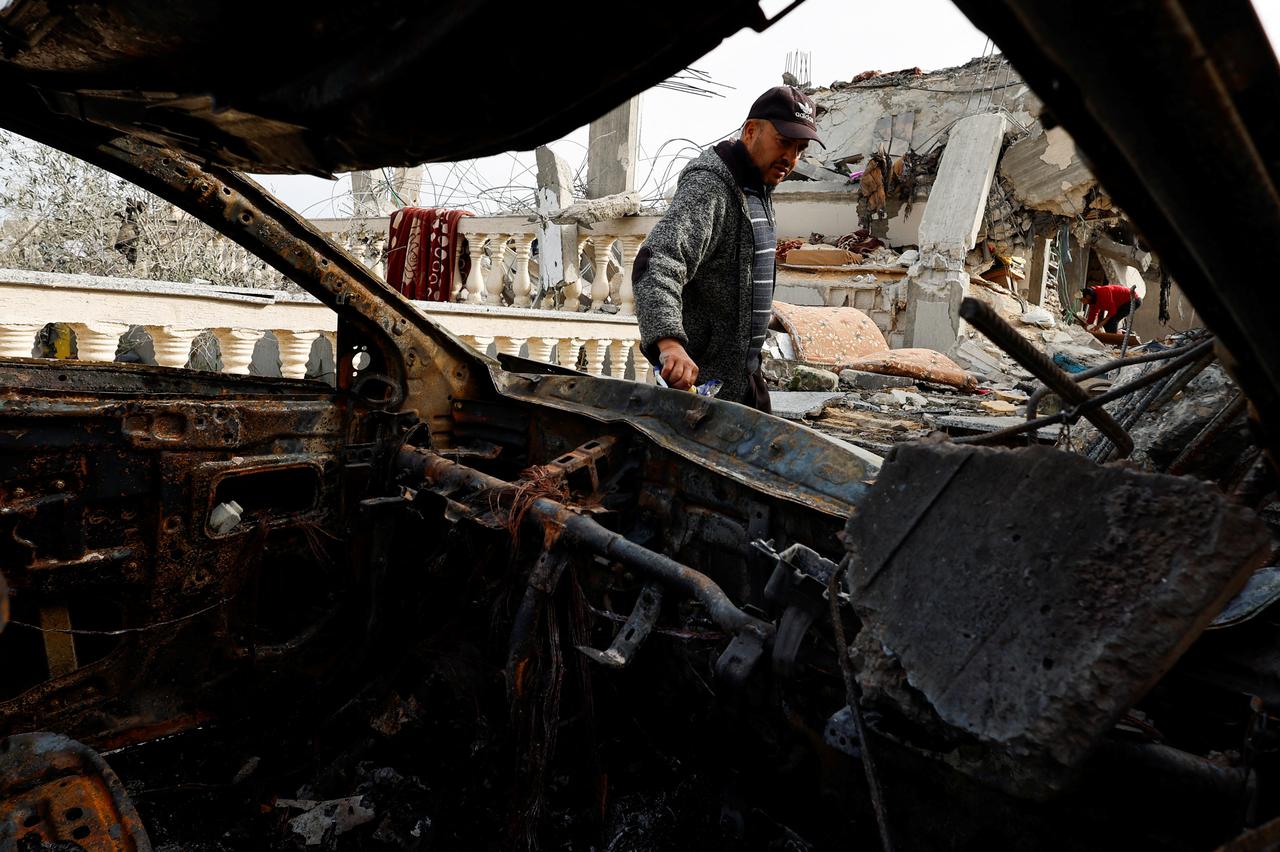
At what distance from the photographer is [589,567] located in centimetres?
241

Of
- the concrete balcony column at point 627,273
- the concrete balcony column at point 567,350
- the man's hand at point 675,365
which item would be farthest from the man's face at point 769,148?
the concrete balcony column at point 627,273

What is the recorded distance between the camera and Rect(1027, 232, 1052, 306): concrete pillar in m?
13.8

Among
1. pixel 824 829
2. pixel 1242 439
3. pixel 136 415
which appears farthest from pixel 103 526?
pixel 1242 439

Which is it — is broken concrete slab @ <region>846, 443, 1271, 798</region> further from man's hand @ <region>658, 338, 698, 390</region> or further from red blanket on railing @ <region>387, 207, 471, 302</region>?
red blanket on railing @ <region>387, 207, 471, 302</region>

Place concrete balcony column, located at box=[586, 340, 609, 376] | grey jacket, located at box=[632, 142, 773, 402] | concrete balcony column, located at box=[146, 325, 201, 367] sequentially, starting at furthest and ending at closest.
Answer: concrete balcony column, located at box=[586, 340, 609, 376] → concrete balcony column, located at box=[146, 325, 201, 367] → grey jacket, located at box=[632, 142, 773, 402]

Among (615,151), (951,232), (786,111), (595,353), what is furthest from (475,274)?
(951,232)

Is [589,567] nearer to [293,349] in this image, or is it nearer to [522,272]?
[293,349]

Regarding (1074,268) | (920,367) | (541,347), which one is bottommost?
(541,347)

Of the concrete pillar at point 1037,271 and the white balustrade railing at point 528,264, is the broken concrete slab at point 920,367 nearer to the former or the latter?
the white balustrade railing at point 528,264

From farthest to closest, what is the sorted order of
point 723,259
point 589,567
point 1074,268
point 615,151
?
point 1074,268 → point 615,151 → point 723,259 → point 589,567

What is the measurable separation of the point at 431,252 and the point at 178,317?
17.2 ft

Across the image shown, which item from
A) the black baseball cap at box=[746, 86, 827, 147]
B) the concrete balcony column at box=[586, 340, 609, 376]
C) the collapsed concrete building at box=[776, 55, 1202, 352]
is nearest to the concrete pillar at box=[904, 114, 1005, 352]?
the collapsed concrete building at box=[776, 55, 1202, 352]

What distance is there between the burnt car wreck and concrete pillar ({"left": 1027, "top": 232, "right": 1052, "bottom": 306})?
42.6 feet

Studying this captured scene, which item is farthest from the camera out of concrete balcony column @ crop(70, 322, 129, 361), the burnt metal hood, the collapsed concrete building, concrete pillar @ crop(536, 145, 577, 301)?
the collapsed concrete building
